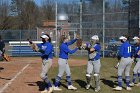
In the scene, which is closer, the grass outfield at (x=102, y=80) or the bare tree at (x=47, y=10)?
the grass outfield at (x=102, y=80)

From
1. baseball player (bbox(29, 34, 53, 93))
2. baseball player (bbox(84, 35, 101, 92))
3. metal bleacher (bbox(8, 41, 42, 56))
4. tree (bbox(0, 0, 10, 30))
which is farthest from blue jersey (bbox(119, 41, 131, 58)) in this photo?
tree (bbox(0, 0, 10, 30))

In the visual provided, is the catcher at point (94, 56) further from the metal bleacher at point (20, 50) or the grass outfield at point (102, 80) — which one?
the metal bleacher at point (20, 50)

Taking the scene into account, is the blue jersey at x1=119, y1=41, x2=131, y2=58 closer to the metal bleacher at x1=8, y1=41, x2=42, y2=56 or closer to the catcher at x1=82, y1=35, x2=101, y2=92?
the catcher at x1=82, y1=35, x2=101, y2=92


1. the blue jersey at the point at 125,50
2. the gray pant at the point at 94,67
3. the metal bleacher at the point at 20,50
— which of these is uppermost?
the blue jersey at the point at 125,50

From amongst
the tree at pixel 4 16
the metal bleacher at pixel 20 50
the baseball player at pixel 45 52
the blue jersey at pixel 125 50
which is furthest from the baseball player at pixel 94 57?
the tree at pixel 4 16

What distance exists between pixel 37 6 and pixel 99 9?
4528 cm

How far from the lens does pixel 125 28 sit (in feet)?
104

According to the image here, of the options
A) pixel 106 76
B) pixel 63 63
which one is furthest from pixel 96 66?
pixel 106 76

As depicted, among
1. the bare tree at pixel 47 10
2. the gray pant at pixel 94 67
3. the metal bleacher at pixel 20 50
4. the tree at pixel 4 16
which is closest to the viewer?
the gray pant at pixel 94 67

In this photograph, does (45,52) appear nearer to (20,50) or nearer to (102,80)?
(102,80)

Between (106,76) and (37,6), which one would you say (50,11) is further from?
(106,76)

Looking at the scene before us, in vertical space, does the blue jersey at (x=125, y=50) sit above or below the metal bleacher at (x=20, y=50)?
above

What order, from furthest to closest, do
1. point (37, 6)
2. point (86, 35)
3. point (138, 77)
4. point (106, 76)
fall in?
point (37, 6)
point (86, 35)
point (106, 76)
point (138, 77)

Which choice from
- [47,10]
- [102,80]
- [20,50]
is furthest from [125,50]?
[47,10]
